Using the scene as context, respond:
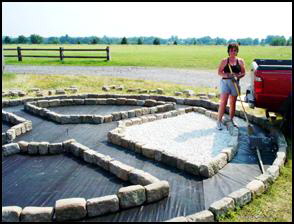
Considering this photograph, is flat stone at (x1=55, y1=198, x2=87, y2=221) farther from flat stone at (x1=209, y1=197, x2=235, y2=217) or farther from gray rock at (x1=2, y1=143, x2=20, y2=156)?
gray rock at (x1=2, y1=143, x2=20, y2=156)

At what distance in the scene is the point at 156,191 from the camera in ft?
18.4

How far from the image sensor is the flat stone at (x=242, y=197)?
5.37m

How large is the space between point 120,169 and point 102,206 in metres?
Answer: 1.32

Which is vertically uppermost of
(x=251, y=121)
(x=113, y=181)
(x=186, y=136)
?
(x=251, y=121)

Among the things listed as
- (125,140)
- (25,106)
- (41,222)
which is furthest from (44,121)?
(41,222)

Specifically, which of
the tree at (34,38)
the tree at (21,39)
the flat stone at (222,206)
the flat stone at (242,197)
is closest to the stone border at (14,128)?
the flat stone at (222,206)

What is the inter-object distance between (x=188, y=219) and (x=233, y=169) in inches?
98.8

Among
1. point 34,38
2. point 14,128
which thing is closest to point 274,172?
point 14,128

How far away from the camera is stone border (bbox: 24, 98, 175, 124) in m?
10.7

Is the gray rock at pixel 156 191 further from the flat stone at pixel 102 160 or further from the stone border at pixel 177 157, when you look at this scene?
the flat stone at pixel 102 160

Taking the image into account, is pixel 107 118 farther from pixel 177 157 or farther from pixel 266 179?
pixel 266 179

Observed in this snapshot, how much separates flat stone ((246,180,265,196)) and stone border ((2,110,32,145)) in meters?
6.33

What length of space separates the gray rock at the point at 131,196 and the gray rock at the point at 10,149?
3749mm

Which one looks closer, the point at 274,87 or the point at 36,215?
the point at 36,215
